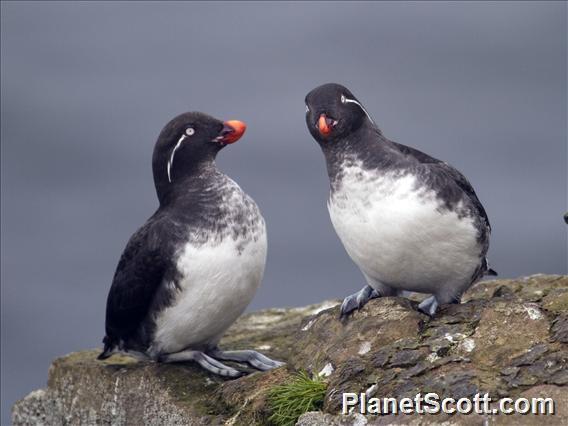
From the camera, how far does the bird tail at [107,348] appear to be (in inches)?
392

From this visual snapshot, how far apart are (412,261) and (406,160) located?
2.20ft

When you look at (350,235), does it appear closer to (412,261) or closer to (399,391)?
(412,261)

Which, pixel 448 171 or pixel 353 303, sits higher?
pixel 448 171

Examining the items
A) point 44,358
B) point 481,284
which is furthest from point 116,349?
point 44,358

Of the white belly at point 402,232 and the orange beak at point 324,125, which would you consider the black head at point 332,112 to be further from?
the white belly at point 402,232

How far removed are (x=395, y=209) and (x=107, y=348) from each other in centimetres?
269

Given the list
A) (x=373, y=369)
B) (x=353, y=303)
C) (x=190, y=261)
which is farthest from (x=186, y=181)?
(x=373, y=369)

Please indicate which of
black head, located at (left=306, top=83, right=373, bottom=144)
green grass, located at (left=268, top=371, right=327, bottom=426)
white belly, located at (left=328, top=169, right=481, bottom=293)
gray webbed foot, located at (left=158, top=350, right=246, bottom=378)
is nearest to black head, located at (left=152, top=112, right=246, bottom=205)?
black head, located at (left=306, top=83, right=373, bottom=144)

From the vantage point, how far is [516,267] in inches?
739

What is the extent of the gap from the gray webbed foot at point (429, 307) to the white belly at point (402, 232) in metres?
0.13

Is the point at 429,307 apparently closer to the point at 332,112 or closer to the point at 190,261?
the point at 332,112

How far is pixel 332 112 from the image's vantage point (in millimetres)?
8859

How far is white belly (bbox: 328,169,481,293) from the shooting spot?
28.2 feet

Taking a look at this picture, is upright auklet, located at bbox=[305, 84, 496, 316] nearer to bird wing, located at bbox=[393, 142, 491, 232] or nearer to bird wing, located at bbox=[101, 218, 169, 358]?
bird wing, located at bbox=[393, 142, 491, 232]
